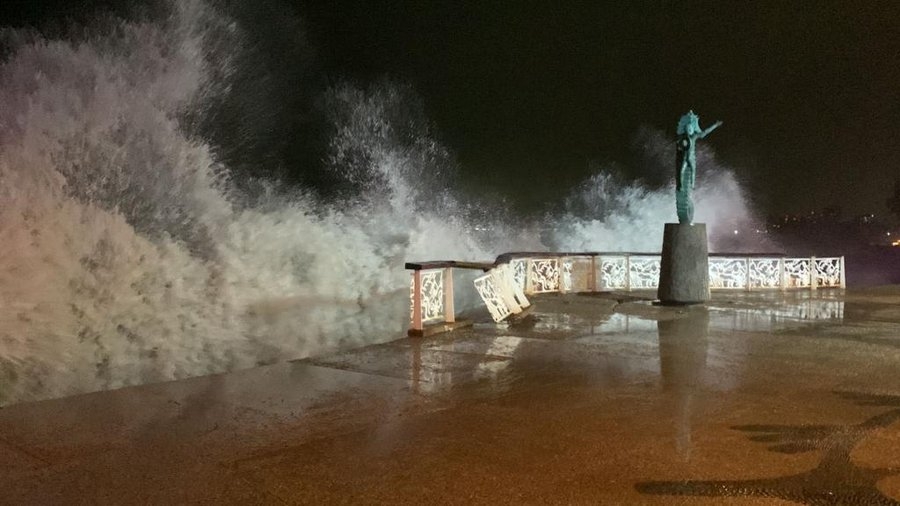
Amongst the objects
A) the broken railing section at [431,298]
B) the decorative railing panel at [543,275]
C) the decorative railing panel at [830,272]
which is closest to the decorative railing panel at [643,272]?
the decorative railing panel at [543,275]

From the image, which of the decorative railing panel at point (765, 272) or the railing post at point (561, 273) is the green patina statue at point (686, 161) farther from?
the decorative railing panel at point (765, 272)

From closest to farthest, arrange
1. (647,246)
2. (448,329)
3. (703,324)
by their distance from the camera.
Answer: (448,329) < (703,324) < (647,246)

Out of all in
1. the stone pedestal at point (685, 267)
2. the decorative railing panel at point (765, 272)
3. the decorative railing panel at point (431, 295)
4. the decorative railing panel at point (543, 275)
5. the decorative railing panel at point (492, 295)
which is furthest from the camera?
the decorative railing panel at point (765, 272)

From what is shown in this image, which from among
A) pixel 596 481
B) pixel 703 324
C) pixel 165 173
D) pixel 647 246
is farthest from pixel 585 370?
pixel 647 246

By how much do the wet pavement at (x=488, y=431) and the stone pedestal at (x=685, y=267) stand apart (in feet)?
17.1

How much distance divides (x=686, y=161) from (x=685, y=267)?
7.24 feet

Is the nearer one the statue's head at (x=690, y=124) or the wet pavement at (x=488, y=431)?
the wet pavement at (x=488, y=431)

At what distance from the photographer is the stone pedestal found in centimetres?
1501

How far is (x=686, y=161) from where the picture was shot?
15148 mm

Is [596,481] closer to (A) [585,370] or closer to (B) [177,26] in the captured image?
(A) [585,370]

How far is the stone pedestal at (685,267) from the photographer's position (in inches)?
591

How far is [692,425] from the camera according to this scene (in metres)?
5.89

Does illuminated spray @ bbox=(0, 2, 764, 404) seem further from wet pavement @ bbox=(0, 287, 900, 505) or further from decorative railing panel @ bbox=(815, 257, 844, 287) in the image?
decorative railing panel @ bbox=(815, 257, 844, 287)

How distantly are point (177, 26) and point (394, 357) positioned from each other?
77.7 ft
